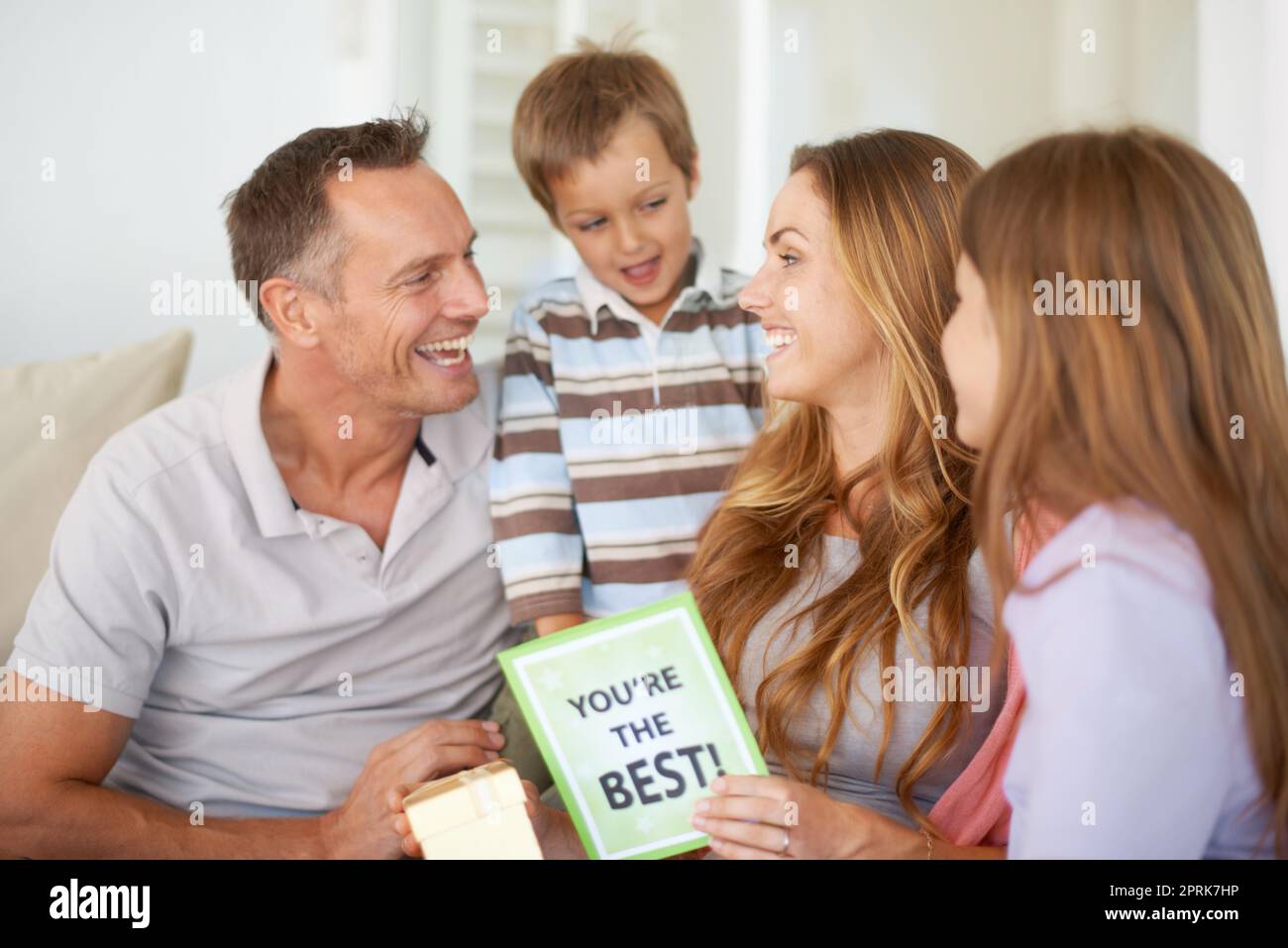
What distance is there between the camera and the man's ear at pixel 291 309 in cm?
189

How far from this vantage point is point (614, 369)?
2020 millimetres

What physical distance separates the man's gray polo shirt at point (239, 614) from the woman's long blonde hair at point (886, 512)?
45 centimetres

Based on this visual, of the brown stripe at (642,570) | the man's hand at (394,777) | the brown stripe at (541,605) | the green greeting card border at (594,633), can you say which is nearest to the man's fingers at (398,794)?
the man's hand at (394,777)

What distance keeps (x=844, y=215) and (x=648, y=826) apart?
33.0 inches

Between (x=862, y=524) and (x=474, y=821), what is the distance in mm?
702

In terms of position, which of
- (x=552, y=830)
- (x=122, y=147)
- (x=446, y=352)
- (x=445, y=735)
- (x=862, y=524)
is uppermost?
(x=122, y=147)

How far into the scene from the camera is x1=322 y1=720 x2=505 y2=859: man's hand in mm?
1551

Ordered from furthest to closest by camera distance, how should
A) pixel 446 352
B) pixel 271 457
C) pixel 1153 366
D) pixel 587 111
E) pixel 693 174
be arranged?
pixel 693 174 → pixel 587 111 → pixel 446 352 → pixel 271 457 → pixel 1153 366

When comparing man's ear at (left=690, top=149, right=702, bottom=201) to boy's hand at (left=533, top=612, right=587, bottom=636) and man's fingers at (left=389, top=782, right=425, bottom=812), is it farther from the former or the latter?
man's fingers at (left=389, top=782, right=425, bottom=812)

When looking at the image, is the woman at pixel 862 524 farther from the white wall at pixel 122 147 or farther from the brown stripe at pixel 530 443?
the white wall at pixel 122 147

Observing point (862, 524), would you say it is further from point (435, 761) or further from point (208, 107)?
point (208, 107)

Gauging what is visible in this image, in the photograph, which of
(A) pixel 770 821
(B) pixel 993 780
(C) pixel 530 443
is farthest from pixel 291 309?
(B) pixel 993 780

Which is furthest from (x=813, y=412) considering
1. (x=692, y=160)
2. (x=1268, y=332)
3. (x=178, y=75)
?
(x=178, y=75)
